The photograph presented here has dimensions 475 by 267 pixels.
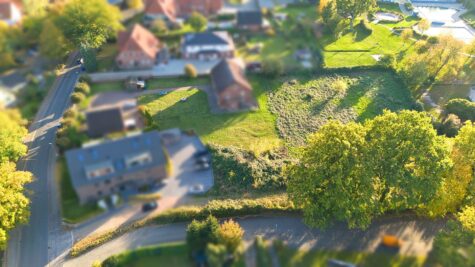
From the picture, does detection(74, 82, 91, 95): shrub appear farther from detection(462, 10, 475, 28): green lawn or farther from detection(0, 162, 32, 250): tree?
detection(462, 10, 475, 28): green lawn

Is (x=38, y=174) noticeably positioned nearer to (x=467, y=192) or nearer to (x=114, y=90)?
(x=114, y=90)

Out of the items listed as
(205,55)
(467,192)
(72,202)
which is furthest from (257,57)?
(467,192)

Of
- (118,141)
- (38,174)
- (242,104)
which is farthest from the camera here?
(38,174)

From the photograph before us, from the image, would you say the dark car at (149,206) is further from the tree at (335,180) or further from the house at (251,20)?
the tree at (335,180)

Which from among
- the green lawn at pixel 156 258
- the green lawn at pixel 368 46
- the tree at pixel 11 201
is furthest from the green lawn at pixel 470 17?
the tree at pixel 11 201

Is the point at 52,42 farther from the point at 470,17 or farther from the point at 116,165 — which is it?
the point at 470,17

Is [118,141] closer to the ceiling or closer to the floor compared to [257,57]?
closer to the floor

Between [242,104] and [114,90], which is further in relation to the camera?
[242,104]
